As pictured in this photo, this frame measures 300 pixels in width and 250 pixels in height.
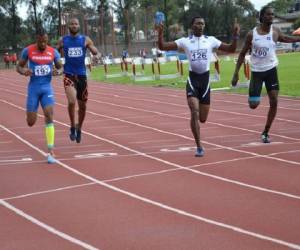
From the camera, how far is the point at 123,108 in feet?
57.6

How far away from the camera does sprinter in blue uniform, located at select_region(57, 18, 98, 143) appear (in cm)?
1044

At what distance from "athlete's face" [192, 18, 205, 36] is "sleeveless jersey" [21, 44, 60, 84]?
2.09 metres

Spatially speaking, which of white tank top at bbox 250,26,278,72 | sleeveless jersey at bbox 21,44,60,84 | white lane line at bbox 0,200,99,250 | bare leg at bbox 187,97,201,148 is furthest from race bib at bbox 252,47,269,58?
white lane line at bbox 0,200,99,250

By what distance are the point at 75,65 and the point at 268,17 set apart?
3203 mm

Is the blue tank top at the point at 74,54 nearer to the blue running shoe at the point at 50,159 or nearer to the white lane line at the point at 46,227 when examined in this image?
the blue running shoe at the point at 50,159

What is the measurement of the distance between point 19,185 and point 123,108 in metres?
9.94

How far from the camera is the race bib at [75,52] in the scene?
1047 centimetres

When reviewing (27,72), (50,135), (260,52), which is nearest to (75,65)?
(27,72)

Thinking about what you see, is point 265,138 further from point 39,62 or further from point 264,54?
point 39,62

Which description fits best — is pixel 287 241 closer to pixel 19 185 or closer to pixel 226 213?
pixel 226 213

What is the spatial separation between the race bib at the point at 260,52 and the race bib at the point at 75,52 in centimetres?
278

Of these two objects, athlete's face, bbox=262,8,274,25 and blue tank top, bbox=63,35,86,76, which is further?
blue tank top, bbox=63,35,86,76

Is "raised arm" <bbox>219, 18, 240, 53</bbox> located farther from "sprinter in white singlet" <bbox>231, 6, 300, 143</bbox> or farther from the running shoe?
the running shoe

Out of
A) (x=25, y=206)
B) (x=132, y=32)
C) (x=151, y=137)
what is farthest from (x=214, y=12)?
(x=25, y=206)
